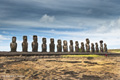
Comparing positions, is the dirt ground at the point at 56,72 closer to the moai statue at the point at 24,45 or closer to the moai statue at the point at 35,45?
the moai statue at the point at 24,45

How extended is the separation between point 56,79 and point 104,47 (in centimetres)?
1876

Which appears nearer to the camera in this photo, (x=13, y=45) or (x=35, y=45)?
(x=13, y=45)

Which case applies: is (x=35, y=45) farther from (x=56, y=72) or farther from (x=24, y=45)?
(x=56, y=72)

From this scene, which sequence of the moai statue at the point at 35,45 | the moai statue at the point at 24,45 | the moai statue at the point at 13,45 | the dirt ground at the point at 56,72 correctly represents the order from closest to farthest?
the dirt ground at the point at 56,72
the moai statue at the point at 13,45
the moai statue at the point at 24,45
the moai statue at the point at 35,45

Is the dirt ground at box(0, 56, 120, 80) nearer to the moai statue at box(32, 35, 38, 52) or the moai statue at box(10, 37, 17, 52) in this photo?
the moai statue at box(10, 37, 17, 52)

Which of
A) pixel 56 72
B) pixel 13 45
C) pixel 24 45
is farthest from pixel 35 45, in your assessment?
pixel 56 72

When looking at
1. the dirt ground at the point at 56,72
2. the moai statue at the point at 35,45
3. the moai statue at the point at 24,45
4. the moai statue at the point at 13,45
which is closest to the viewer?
the dirt ground at the point at 56,72

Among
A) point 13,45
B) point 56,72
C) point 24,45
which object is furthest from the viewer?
point 24,45

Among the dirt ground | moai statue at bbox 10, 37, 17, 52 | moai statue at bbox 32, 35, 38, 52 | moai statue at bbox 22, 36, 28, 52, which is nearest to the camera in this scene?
the dirt ground

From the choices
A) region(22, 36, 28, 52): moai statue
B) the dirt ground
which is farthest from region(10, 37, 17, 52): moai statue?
the dirt ground

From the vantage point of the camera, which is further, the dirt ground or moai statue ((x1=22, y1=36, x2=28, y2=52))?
moai statue ((x1=22, y1=36, x2=28, y2=52))

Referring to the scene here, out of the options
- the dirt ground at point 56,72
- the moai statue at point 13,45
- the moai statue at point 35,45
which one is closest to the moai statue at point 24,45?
the moai statue at point 35,45

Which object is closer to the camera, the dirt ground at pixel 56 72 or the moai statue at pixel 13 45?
the dirt ground at pixel 56 72

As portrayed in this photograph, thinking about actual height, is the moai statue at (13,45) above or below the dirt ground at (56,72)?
above
